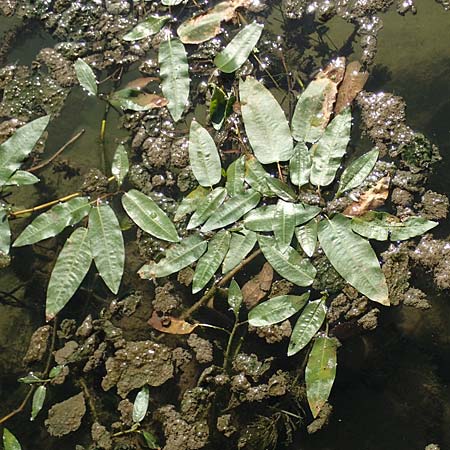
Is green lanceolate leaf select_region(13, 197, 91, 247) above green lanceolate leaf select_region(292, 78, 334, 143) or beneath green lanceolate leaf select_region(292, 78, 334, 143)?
beneath

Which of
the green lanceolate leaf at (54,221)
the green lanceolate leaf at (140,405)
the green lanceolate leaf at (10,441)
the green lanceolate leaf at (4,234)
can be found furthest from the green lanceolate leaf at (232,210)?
the green lanceolate leaf at (10,441)

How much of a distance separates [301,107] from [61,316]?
1.20 metres

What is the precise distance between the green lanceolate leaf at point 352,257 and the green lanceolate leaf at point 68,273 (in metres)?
0.82

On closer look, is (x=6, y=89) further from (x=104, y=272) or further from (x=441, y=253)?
(x=441, y=253)

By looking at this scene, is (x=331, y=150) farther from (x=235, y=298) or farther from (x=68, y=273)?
(x=68, y=273)

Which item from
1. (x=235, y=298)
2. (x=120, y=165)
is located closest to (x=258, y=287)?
(x=235, y=298)

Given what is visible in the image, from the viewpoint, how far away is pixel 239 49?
2.30 metres

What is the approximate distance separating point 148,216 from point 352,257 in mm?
732

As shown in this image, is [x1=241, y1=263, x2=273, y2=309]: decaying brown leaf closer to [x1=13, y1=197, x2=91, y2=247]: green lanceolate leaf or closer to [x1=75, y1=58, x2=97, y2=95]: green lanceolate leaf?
[x1=13, y1=197, x2=91, y2=247]: green lanceolate leaf

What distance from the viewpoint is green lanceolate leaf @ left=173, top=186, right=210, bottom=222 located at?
2143 millimetres

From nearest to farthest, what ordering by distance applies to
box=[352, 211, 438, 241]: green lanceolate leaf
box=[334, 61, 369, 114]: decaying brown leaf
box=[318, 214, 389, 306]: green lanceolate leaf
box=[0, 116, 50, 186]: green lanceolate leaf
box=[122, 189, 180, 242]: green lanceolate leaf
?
box=[318, 214, 389, 306]: green lanceolate leaf
box=[352, 211, 438, 241]: green lanceolate leaf
box=[122, 189, 180, 242]: green lanceolate leaf
box=[0, 116, 50, 186]: green lanceolate leaf
box=[334, 61, 369, 114]: decaying brown leaf

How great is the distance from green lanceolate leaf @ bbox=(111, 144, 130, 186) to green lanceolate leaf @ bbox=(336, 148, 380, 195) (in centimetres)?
82

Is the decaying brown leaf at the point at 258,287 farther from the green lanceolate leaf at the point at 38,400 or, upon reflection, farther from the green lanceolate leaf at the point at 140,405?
the green lanceolate leaf at the point at 38,400

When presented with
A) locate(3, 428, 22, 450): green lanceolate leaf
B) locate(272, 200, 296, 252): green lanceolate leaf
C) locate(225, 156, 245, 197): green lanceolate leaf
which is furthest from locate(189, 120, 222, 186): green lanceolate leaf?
locate(3, 428, 22, 450): green lanceolate leaf
